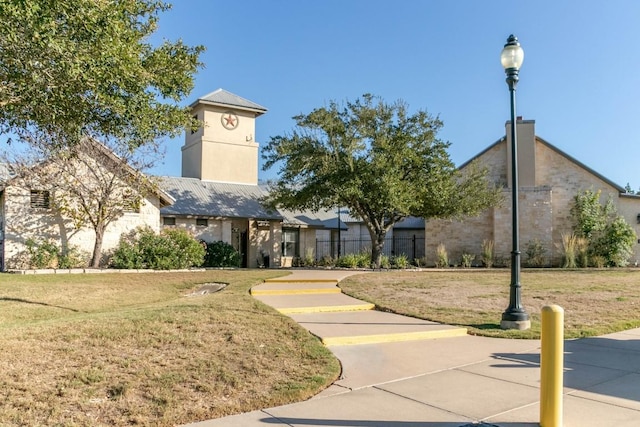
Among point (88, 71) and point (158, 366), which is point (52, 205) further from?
point (158, 366)

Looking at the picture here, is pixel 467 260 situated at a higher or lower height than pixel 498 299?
higher

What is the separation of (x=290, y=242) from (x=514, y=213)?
857 inches

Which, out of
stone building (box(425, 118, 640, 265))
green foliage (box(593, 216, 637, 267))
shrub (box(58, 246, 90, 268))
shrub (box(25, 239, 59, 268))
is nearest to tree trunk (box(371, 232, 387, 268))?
stone building (box(425, 118, 640, 265))

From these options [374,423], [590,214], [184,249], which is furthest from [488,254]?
[374,423]

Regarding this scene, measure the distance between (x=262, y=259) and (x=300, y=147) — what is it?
8495 millimetres

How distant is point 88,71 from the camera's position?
275 inches

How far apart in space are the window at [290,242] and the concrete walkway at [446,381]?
20.3m

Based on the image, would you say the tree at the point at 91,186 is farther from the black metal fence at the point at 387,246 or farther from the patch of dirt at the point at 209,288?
the black metal fence at the point at 387,246

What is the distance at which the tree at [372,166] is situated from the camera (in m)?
21.7

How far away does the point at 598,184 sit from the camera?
2830 cm

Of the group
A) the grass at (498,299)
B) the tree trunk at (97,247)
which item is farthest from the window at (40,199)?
the grass at (498,299)

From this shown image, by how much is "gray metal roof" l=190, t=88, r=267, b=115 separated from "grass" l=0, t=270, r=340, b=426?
22.1 metres

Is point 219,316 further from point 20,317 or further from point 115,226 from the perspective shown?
point 115,226

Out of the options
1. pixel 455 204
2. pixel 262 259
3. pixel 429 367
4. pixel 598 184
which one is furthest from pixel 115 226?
pixel 598 184
